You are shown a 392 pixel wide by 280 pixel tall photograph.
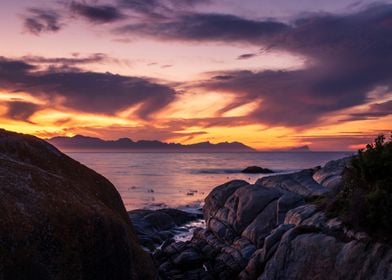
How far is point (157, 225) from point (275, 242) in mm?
24911

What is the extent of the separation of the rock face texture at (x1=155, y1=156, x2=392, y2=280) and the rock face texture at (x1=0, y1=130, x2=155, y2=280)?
7.03 meters

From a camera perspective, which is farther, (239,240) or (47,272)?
(239,240)

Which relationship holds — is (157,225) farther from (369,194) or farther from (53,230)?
(53,230)

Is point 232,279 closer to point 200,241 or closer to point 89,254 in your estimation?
point 200,241

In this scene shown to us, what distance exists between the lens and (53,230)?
13156mm

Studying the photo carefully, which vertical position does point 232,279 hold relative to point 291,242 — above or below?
below

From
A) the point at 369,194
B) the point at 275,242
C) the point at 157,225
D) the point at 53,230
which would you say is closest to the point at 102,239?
the point at 53,230

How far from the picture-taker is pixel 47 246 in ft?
42.3

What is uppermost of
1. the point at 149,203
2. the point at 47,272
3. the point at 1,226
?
the point at 1,226

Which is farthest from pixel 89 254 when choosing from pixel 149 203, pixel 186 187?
pixel 186 187

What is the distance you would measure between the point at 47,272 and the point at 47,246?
0.70 m

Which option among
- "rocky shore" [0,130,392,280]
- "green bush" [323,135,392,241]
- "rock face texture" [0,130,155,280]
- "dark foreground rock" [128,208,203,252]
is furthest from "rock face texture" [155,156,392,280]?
"rock face texture" [0,130,155,280]

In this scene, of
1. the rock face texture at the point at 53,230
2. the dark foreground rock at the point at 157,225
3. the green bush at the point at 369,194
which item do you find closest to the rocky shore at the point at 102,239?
the rock face texture at the point at 53,230

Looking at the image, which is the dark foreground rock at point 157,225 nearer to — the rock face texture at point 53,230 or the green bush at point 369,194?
the green bush at point 369,194
